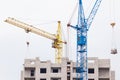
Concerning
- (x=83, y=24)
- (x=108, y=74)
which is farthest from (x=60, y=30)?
(x=108, y=74)

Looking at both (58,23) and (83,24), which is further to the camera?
(58,23)

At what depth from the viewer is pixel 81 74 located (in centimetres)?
15750

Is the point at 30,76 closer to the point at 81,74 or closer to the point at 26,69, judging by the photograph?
the point at 26,69

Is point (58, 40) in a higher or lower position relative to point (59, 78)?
higher

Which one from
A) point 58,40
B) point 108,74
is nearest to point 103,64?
point 108,74

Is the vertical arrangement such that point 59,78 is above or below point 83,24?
below

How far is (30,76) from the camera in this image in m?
156

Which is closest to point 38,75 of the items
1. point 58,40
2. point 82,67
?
point 82,67

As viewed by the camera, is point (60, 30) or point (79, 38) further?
point (60, 30)

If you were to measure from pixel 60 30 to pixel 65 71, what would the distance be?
3235 cm

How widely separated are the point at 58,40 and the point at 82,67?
1161 inches

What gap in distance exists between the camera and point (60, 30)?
18388cm

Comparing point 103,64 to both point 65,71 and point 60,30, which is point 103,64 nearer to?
point 65,71

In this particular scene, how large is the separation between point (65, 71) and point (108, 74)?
39.8 ft
